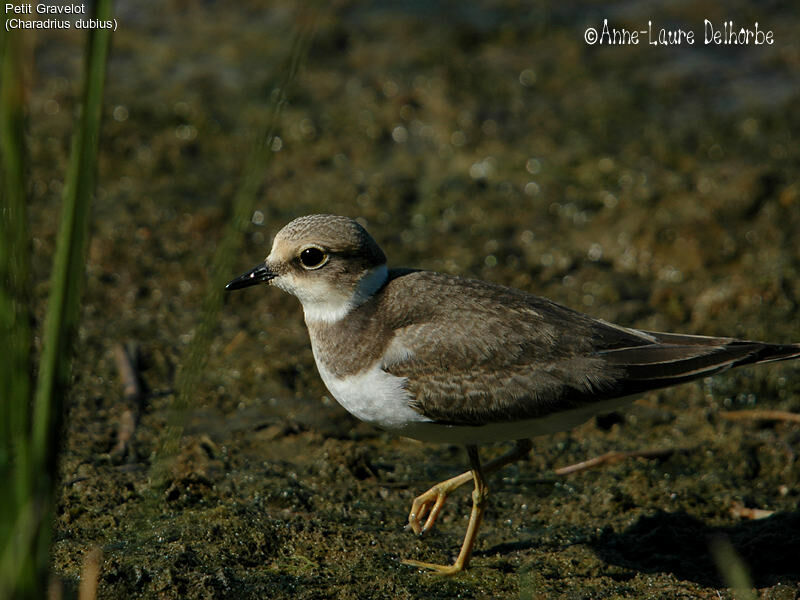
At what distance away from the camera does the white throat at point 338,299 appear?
4.64 m

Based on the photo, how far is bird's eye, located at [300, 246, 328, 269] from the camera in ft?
15.3

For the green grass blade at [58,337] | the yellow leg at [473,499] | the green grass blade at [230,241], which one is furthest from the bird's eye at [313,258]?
the green grass blade at [58,337]

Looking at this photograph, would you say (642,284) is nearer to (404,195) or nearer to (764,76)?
(404,195)

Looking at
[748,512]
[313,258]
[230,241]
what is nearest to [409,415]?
[313,258]

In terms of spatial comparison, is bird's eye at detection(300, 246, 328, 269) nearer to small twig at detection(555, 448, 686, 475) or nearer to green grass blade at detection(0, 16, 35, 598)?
small twig at detection(555, 448, 686, 475)

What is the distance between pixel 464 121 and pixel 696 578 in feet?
15.3

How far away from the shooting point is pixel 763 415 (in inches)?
216

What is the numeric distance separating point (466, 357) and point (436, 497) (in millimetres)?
808

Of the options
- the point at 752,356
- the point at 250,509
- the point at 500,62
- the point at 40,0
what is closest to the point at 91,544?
the point at 250,509

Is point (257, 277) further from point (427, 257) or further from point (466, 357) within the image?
point (427, 257)

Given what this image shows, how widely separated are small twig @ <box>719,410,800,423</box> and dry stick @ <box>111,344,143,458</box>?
3.45m

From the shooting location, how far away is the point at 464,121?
26.1 feet

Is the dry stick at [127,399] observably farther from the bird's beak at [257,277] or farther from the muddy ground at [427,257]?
the bird's beak at [257,277]

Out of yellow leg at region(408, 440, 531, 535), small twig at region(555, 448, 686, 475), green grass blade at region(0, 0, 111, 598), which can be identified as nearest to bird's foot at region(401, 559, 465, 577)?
yellow leg at region(408, 440, 531, 535)
